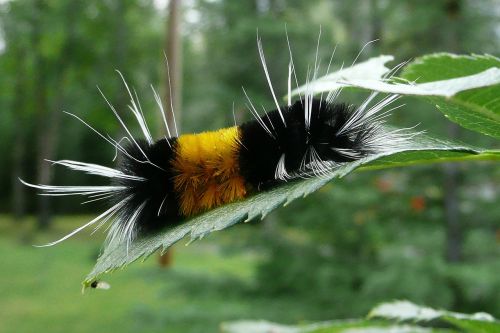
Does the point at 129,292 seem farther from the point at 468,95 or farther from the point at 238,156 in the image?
the point at 468,95

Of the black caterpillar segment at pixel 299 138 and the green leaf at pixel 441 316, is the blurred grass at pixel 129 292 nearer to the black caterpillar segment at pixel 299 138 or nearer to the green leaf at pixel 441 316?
the green leaf at pixel 441 316

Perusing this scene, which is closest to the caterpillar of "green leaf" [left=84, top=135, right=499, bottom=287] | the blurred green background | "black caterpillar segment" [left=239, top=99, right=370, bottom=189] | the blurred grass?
"black caterpillar segment" [left=239, top=99, right=370, bottom=189]

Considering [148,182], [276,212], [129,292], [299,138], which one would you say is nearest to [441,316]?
[299,138]

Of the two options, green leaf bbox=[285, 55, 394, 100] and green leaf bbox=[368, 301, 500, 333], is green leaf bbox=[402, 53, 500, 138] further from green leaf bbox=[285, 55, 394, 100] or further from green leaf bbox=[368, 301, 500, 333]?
green leaf bbox=[368, 301, 500, 333]

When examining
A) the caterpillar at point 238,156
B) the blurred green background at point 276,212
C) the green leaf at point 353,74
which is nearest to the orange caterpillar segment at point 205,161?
the caterpillar at point 238,156

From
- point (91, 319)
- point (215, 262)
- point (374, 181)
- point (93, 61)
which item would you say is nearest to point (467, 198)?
point (374, 181)

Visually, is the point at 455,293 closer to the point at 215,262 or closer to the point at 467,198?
the point at 467,198
